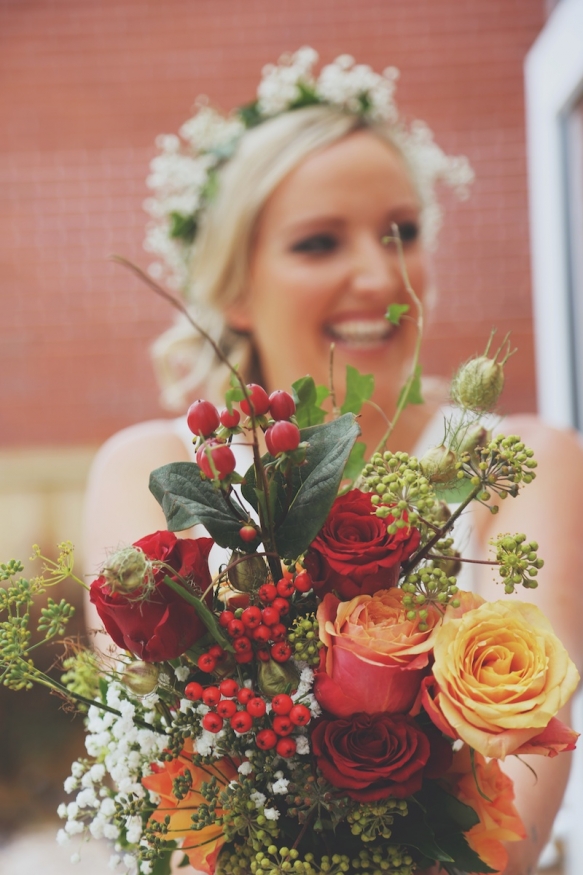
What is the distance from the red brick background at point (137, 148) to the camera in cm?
371

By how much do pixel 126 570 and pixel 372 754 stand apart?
198 mm

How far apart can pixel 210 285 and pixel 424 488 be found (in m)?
1.11

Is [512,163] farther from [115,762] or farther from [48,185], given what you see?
[115,762]

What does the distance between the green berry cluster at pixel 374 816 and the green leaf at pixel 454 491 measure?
8.2 inches

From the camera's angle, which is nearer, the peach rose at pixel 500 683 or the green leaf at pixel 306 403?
the peach rose at pixel 500 683

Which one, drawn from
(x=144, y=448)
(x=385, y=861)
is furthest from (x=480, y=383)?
(x=144, y=448)

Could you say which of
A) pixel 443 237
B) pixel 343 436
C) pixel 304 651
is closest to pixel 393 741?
pixel 304 651

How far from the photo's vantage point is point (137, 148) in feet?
12.5

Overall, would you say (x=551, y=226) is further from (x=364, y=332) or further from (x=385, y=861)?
(x=385, y=861)

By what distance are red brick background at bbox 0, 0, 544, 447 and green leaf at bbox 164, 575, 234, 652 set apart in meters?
3.17

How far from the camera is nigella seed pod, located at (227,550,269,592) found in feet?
2.00

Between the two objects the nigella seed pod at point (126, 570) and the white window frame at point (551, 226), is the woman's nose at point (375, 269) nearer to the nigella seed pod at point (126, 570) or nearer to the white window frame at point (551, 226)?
the nigella seed pod at point (126, 570)

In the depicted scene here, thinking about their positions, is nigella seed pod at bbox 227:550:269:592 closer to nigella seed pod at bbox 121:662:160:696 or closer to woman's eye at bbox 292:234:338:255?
nigella seed pod at bbox 121:662:160:696

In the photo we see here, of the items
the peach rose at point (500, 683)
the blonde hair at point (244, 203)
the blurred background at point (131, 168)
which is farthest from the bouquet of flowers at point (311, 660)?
the blurred background at point (131, 168)
